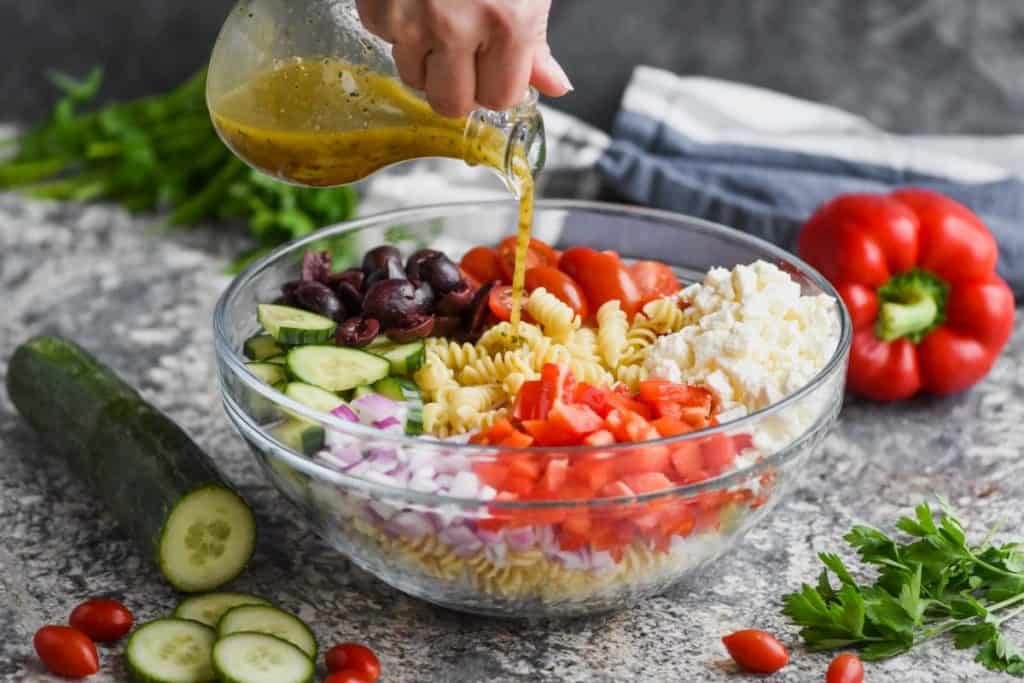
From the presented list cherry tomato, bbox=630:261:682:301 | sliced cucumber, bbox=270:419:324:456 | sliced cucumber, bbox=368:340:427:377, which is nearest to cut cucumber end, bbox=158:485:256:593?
sliced cucumber, bbox=270:419:324:456

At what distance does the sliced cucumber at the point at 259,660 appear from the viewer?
7.82 feet

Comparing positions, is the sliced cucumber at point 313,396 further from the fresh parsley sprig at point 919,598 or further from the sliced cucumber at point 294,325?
the fresh parsley sprig at point 919,598

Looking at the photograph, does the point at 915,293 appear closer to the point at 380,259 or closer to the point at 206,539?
the point at 380,259

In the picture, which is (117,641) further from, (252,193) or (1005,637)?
(252,193)

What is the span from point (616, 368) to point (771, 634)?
1.98 ft

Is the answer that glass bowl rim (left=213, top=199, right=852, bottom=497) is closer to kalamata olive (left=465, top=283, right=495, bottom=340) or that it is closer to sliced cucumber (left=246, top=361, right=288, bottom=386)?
sliced cucumber (left=246, top=361, right=288, bottom=386)

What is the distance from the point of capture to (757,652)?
2.53 meters

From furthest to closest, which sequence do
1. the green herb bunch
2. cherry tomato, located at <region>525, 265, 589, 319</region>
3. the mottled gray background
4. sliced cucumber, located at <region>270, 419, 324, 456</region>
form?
the mottled gray background
the green herb bunch
cherry tomato, located at <region>525, 265, 589, 319</region>
sliced cucumber, located at <region>270, 419, 324, 456</region>

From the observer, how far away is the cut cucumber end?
2742 millimetres

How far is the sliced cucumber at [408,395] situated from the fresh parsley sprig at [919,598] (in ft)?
2.57

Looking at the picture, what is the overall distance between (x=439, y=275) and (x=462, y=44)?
0.80 meters

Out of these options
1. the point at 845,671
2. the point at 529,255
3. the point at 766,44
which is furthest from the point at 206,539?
the point at 766,44

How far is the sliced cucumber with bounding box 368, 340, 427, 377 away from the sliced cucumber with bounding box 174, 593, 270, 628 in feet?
1.72

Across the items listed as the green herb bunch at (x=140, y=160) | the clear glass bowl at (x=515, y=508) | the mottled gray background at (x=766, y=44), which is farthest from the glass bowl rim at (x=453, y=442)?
the mottled gray background at (x=766, y=44)
